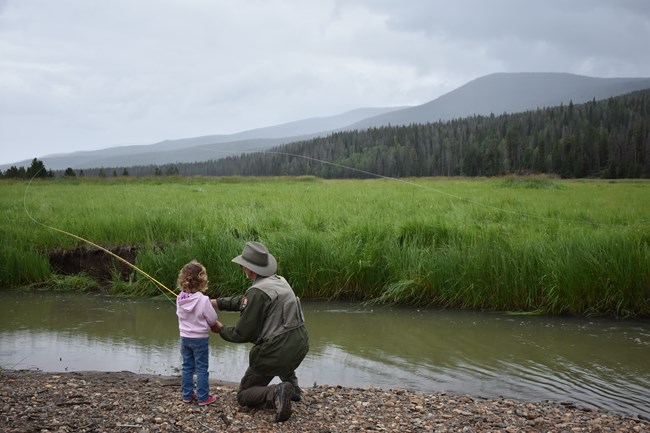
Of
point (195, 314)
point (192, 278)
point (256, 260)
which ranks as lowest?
point (195, 314)

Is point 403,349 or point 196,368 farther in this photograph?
point 403,349

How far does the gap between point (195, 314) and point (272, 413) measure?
116cm

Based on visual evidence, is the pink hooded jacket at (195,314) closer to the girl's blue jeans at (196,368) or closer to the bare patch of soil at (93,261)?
the girl's blue jeans at (196,368)

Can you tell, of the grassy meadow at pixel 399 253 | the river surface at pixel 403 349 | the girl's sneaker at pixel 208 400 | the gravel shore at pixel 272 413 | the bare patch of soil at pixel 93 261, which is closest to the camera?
the gravel shore at pixel 272 413

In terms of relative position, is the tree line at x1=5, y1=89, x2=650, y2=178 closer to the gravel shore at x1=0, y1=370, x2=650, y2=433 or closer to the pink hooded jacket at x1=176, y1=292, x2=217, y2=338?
the gravel shore at x1=0, y1=370, x2=650, y2=433

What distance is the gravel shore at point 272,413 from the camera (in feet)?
16.2

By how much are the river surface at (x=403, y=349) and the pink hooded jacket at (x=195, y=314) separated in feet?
5.32

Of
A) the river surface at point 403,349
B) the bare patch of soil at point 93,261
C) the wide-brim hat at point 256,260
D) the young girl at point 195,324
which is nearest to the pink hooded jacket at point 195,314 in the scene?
the young girl at point 195,324

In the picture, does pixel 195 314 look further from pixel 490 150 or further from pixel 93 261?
pixel 490 150

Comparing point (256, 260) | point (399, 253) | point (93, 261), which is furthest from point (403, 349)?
point (93, 261)

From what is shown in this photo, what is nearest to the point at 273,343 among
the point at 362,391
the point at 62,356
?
the point at 362,391

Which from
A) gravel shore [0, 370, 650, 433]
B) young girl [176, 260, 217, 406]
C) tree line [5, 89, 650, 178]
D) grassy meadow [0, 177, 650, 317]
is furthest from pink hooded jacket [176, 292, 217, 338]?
tree line [5, 89, 650, 178]

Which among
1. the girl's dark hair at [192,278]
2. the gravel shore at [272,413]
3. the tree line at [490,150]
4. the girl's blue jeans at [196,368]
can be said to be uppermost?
the tree line at [490,150]

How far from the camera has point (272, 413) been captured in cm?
539
